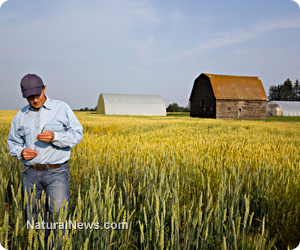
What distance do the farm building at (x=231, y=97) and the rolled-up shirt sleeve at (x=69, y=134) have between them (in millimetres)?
29369

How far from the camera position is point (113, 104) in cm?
4303

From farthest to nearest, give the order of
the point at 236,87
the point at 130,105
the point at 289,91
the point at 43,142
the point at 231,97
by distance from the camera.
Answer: the point at 289,91, the point at 130,105, the point at 236,87, the point at 231,97, the point at 43,142

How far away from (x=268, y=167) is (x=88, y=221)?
257 cm

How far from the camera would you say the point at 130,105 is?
144 ft

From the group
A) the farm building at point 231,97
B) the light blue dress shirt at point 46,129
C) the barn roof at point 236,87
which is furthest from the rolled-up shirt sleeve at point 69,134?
the barn roof at point 236,87

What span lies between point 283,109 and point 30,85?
51.7 meters

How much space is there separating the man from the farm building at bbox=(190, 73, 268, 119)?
29.5m

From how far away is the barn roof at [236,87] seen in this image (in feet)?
105

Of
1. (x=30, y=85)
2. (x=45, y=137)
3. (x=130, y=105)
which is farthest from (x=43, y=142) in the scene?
(x=130, y=105)

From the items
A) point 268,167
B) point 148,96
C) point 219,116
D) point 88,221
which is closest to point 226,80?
point 219,116

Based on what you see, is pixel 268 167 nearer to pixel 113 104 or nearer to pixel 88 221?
pixel 88 221

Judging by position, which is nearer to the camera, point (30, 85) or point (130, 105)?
point (30, 85)

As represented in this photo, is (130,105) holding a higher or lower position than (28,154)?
higher

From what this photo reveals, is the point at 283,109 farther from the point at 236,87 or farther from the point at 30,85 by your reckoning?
the point at 30,85
